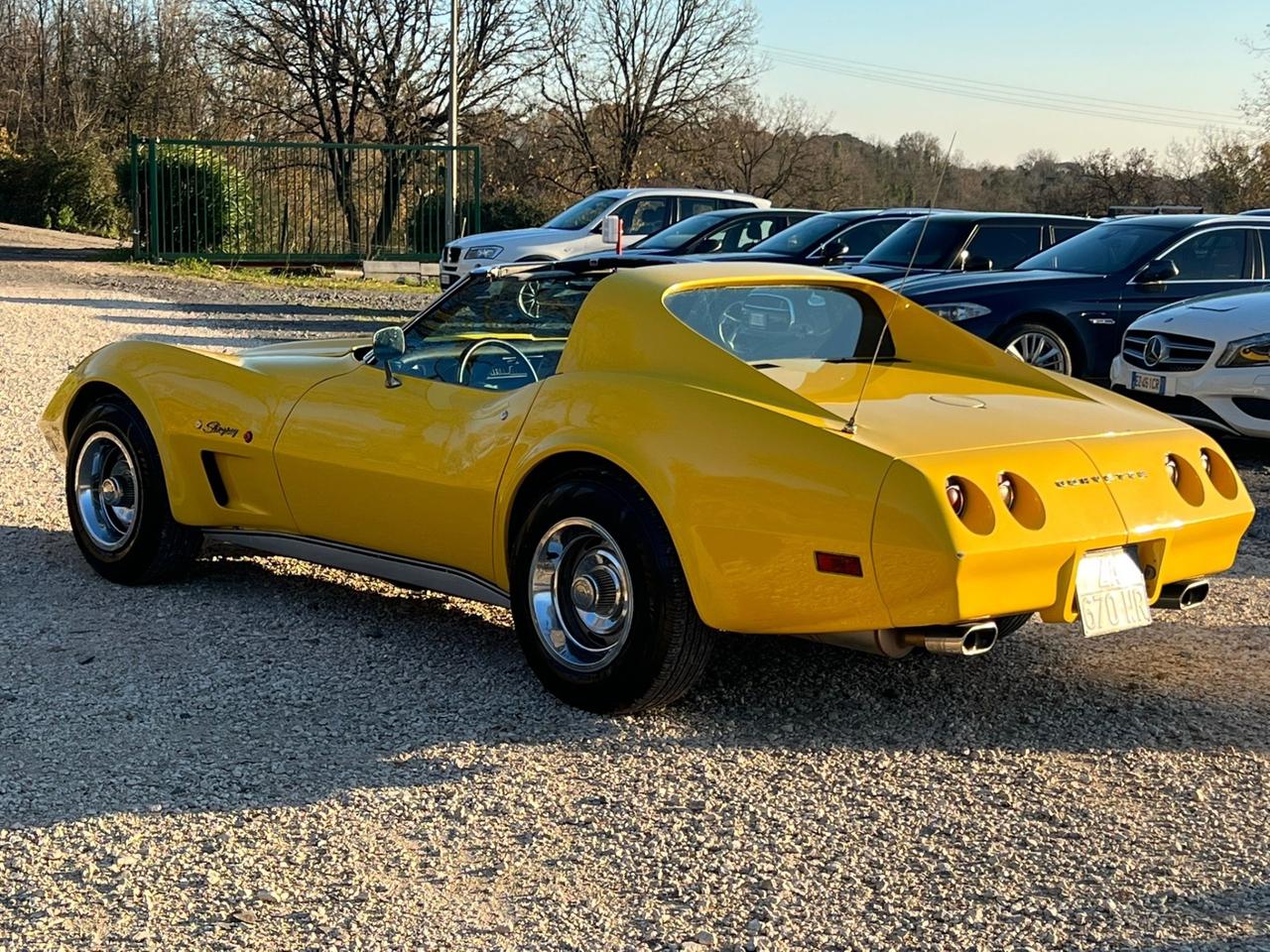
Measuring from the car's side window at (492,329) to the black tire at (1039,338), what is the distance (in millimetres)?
6624

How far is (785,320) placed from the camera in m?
5.16

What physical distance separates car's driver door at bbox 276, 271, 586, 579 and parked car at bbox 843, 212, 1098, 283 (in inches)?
329

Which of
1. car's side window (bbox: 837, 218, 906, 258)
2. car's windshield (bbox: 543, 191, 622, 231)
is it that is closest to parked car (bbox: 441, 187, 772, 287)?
car's windshield (bbox: 543, 191, 622, 231)

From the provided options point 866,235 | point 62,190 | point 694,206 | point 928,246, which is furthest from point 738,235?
point 62,190

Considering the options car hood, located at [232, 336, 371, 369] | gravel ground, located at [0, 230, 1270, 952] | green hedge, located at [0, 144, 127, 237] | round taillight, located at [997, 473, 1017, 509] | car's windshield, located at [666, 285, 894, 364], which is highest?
green hedge, located at [0, 144, 127, 237]

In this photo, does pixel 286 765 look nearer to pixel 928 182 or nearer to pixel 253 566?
pixel 253 566

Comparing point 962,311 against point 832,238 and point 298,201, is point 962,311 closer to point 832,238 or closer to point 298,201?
point 832,238

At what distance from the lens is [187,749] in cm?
424

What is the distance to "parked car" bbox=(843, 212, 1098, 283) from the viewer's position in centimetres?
1352

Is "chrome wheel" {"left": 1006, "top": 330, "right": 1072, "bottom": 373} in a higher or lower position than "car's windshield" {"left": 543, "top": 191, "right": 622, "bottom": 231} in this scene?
lower

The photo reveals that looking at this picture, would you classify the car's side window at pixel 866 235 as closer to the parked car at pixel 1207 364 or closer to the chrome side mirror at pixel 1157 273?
the chrome side mirror at pixel 1157 273

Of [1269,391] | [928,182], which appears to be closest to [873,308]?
[928,182]

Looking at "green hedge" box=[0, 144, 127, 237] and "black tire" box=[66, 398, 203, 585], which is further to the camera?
"green hedge" box=[0, 144, 127, 237]

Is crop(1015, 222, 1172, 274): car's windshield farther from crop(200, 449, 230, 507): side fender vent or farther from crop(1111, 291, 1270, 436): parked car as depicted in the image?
crop(200, 449, 230, 507): side fender vent
